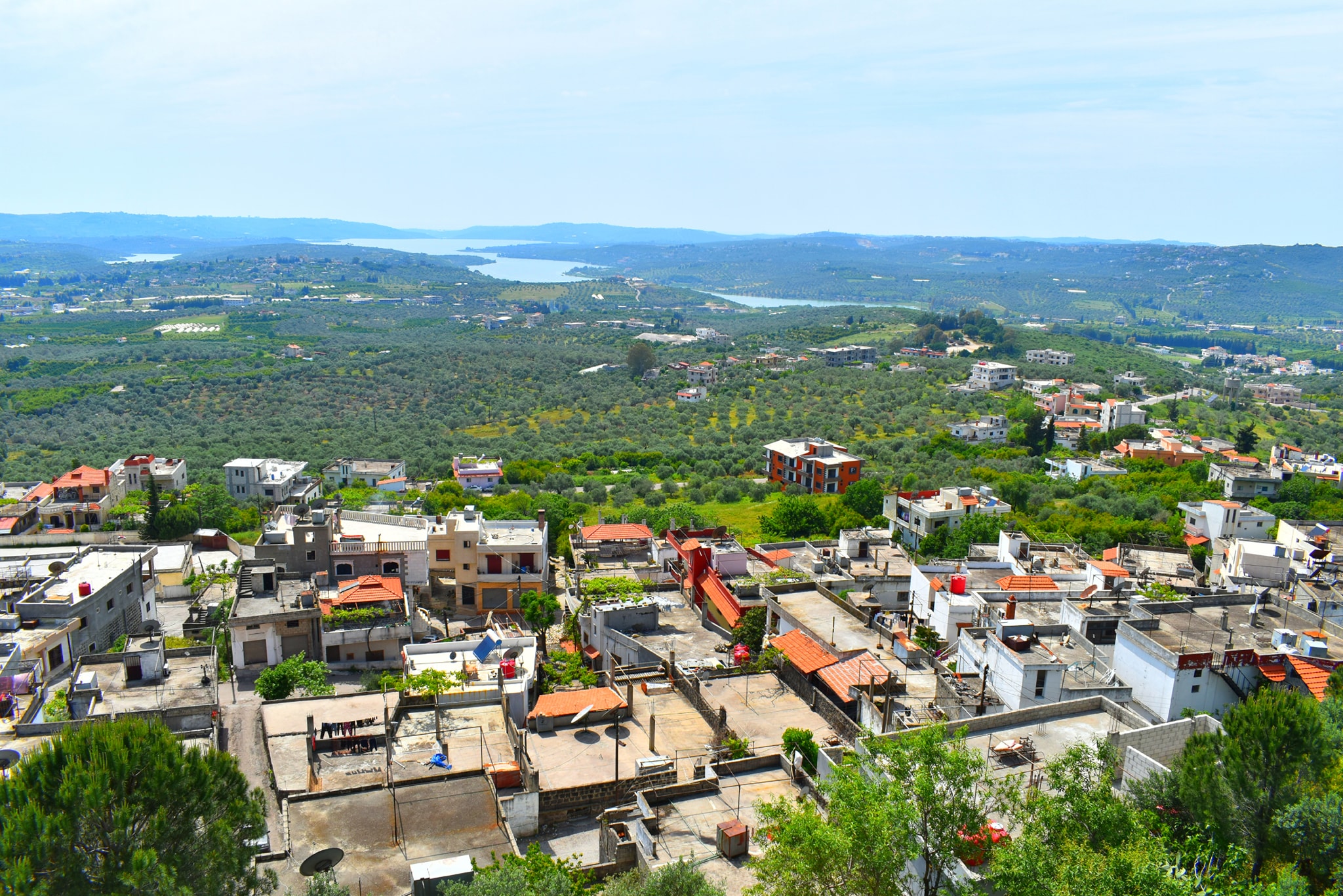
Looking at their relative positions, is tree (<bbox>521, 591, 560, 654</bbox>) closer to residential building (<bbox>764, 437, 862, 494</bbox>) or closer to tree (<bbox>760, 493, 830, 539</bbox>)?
tree (<bbox>760, 493, 830, 539</bbox>)

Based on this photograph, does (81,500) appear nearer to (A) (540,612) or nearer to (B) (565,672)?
(A) (540,612)

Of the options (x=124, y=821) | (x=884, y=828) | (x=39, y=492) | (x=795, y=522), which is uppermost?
(x=884, y=828)

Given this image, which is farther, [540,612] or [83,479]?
[83,479]

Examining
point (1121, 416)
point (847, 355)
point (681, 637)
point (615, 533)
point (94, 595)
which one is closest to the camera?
point (94, 595)

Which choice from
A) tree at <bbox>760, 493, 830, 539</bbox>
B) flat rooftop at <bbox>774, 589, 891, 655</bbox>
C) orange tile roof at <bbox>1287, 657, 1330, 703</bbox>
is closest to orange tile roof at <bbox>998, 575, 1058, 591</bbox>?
flat rooftop at <bbox>774, 589, 891, 655</bbox>

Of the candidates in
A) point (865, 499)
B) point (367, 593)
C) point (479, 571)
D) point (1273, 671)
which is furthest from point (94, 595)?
point (865, 499)

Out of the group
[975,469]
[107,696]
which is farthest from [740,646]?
[975,469]

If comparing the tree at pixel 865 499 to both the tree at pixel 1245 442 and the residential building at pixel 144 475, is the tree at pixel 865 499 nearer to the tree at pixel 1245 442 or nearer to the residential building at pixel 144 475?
the tree at pixel 1245 442

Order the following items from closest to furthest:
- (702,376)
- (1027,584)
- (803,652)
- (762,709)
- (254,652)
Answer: (762,709) → (803,652) → (254,652) → (1027,584) → (702,376)
